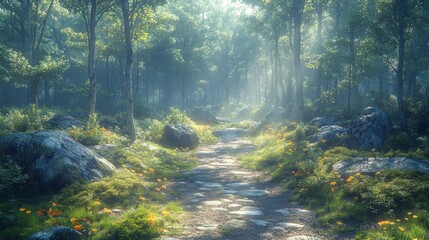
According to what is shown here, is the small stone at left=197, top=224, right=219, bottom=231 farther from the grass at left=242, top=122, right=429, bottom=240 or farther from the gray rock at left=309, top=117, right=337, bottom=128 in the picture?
the gray rock at left=309, top=117, right=337, bottom=128

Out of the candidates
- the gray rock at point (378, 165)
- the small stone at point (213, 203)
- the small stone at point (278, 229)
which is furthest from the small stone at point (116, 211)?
the gray rock at point (378, 165)

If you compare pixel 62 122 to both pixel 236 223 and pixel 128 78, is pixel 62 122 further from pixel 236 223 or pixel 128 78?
pixel 236 223

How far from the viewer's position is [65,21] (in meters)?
56.4

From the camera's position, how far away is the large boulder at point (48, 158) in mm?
8227

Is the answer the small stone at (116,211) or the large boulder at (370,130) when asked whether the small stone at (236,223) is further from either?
the large boulder at (370,130)

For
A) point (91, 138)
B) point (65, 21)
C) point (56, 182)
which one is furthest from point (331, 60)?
point (65, 21)

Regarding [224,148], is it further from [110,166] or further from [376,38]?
[376,38]

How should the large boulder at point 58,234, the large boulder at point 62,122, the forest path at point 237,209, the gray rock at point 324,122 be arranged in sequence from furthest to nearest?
the gray rock at point 324,122
the large boulder at point 62,122
the forest path at point 237,209
the large boulder at point 58,234

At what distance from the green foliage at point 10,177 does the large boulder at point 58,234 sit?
3268mm

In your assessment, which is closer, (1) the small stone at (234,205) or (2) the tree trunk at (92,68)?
(1) the small stone at (234,205)

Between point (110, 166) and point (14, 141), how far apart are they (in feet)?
9.38

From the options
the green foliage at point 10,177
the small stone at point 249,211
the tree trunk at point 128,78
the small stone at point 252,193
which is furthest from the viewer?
the tree trunk at point 128,78

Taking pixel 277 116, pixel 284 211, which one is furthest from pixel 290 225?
pixel 277 116

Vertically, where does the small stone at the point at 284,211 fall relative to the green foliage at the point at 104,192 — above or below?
below
